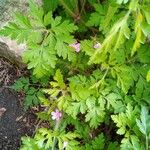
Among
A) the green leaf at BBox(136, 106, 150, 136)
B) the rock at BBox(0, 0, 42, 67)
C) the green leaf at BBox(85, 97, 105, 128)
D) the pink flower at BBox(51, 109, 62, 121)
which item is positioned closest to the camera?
the green leaf at BBox(136, 106, 150, 136)

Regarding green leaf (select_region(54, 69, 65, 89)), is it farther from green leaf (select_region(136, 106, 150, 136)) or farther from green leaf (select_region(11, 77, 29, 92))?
green leaf (select_region(11, 77, 29, 92))

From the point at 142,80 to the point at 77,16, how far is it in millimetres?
683

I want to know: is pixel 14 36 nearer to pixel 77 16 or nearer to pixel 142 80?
pixel 77 16

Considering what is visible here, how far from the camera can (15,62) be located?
137 inches

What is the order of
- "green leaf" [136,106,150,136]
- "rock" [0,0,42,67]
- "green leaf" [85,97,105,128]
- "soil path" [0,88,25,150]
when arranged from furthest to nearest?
"soil path" [0,88,25,150]
"rock" [0,0,42,67]
"green leaf" [85,97,105,128]
"green leaf" [136,106,150,136]

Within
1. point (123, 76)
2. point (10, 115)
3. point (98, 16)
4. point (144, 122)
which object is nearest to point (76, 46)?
point (98, 16)

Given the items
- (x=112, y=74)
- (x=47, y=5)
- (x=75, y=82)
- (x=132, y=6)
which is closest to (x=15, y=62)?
(x=47, y=5)

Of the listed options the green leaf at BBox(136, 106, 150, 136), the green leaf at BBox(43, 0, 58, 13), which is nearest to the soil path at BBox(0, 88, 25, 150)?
the green leaf at BBox(43, 0, 58, 13)

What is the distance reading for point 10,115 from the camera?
345cm

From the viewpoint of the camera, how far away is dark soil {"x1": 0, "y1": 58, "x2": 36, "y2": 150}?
3.37 metres

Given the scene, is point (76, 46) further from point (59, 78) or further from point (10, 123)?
point (10, 123)

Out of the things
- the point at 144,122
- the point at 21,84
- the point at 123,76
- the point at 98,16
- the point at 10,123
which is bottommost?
the point at 10,123

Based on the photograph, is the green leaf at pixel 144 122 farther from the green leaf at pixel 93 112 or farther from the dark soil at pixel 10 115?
the dark soil at pixel 10 115

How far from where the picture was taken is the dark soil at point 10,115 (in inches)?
133
